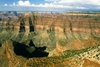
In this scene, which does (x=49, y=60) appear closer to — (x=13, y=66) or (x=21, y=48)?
(x=13, y=66)

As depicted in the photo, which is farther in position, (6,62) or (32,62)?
(6,62)

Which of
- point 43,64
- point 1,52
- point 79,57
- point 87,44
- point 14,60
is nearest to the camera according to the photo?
point 79,57

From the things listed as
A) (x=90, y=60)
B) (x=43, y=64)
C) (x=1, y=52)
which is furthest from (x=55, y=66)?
(x=1, y=52)

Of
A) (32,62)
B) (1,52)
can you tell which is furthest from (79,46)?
(32,62)

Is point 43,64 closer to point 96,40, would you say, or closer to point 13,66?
point 13,66

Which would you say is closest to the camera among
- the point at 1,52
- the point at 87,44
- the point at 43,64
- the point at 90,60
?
the point at 90,60

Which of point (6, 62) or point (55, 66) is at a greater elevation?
point (55, 66)

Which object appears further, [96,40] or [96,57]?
[96,40]

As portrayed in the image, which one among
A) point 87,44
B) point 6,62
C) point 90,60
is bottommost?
point 6,62

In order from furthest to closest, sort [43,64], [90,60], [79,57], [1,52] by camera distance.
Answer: [1,52] < [43,64] < [79,57] < [90,60]
